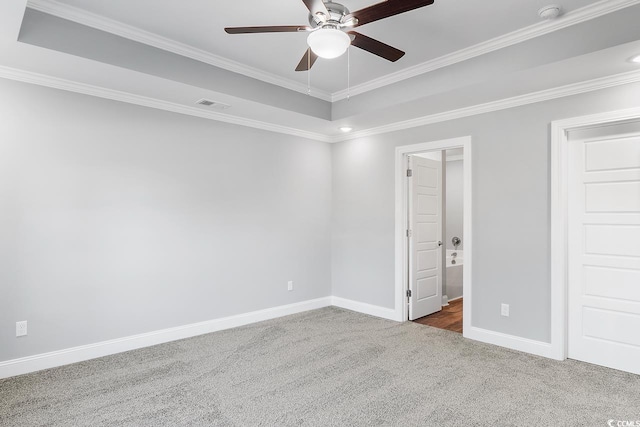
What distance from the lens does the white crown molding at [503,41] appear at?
8.19 feet

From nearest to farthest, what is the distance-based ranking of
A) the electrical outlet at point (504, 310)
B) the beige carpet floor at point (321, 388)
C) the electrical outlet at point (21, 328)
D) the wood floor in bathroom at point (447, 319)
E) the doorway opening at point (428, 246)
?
the beige carpet floor at point (321, 388)
the electrical outlet at point (21, 328)
the electrical outlet at point (504, 310)
the wood floor in bathroom at point (447, 319)
the doorway opening at point (428, 246)

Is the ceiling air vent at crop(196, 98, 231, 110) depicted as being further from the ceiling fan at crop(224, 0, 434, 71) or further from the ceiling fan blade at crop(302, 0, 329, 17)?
the ceiling fan blade at crop(302, 0, 329, 17)

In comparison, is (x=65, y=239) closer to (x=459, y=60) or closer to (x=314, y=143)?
(x=314, y=143)

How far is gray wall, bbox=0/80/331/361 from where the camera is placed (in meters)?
3.05

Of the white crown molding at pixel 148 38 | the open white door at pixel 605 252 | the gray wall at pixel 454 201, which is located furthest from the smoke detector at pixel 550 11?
the gray wall at pixel 454 201

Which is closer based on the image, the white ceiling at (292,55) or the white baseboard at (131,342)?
the white ceiling at (292,55)

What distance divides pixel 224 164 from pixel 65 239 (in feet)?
5.61

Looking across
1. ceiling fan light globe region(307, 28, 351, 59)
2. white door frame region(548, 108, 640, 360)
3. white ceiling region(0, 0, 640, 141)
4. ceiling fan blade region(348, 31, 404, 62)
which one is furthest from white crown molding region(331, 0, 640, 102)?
ceiling fan light globe region(307, 28, 351, 59)

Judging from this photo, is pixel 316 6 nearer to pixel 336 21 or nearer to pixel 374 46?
pixel 336 21

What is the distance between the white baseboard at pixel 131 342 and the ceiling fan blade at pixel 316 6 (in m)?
3.29

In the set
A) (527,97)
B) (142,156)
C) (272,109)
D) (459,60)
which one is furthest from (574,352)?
(142,156)

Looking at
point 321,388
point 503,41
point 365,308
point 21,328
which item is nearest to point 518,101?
point 503,41

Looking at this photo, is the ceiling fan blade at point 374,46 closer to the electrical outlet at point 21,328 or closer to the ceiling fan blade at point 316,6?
the ceiling fan blade at point 316,6

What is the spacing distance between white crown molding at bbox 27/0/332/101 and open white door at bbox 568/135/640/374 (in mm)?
2920
